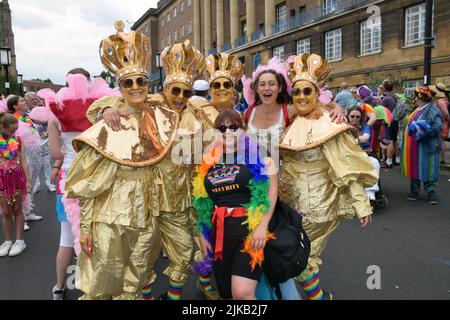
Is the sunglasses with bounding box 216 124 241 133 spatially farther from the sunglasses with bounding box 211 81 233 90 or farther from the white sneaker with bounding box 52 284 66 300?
the white sneaker with bounding box 52 284 66 300

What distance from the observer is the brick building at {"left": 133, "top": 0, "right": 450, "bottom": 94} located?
1678 cm

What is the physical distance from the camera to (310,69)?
2.96m

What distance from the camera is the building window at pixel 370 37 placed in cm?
1891

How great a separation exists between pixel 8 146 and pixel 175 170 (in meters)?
2.80

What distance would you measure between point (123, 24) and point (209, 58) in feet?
3.32

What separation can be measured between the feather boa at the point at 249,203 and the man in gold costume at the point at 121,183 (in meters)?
0.30

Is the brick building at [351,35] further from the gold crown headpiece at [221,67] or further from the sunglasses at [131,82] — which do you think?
the sunglasses at [131,82]

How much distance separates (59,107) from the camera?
3107 mm

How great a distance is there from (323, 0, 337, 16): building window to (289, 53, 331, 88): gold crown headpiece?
2144 cm

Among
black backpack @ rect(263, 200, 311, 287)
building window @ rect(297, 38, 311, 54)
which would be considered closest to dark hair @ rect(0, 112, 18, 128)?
black backpack @ rect(263, 200, 311, 287)

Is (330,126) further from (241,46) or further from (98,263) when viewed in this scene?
(241,46)

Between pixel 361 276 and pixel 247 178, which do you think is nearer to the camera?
pixel 247 178

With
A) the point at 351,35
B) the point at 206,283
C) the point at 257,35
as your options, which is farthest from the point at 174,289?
the point at 257,35

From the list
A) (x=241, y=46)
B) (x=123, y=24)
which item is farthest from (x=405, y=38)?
(x=123, y=24)
